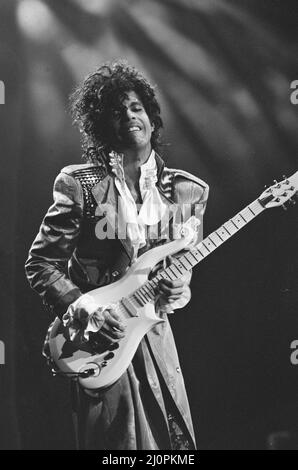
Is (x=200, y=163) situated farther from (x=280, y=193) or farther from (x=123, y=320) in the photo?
(x=123, y=320)

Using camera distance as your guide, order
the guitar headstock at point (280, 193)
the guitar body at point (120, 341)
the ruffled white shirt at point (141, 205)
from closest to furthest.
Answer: the guitar body at point (120, 341), the ruffled white shirt at point (141, 205), the guitar headstock at point (280, 193)

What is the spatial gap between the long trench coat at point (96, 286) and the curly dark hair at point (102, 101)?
0.37 ft

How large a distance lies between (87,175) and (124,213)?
0.80ft

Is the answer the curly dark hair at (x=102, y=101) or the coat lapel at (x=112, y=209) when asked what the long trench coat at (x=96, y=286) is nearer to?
the coat lapel at (x=112, y=209)

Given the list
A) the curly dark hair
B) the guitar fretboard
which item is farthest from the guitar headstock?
the curly dark hair

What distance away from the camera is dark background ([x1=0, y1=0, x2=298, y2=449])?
2594 mm

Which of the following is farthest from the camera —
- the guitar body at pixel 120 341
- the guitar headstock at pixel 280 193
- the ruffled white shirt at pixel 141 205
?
the guitar headstock at pixel 280 193

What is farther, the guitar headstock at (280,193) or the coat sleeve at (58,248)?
the guitar headstock at (280,193)

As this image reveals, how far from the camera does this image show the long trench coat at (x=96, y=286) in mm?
2473

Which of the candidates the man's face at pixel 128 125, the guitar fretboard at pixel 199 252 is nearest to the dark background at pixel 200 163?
the guitar fretboard at pixel 199 252

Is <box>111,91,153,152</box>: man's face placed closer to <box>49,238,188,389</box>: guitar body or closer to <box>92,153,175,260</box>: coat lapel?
<box>92,153,175,260</box>: coat lapel

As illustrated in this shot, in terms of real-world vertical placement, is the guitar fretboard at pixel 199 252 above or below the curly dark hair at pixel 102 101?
below

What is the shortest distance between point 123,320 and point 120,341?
0.30ft

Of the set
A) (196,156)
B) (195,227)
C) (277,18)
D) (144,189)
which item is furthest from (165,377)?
(277,18)
